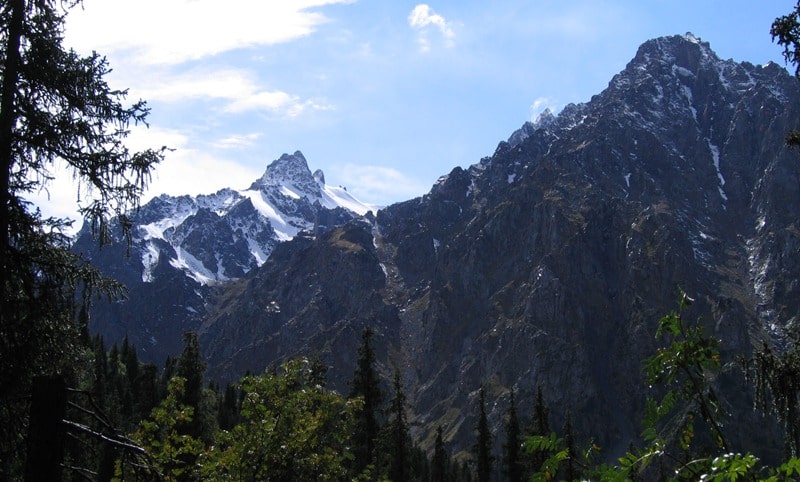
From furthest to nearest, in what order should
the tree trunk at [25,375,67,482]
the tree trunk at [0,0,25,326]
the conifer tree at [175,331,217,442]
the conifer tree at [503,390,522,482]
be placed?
1. the conifer tree at [503,390,522,482]
2. the conifer tree at [175,331,217,442]
3. the tree trunk at [0,0,25,326]
4. the tree trunk at [25,375,67,482]

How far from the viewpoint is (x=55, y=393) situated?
722 cm

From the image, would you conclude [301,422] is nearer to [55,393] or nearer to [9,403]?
[9,403]

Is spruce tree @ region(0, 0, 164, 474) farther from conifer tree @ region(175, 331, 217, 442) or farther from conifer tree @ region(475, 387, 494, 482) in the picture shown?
conifer tree @ region(475, 387, 494, 482)

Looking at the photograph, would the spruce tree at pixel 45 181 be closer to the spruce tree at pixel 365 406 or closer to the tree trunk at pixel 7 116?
the tree trunk at pixel 7 116

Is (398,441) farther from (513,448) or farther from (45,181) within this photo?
(45,181)

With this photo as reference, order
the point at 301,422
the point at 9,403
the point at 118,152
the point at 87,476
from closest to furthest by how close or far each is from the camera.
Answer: the point at 87,476, the point at 9,403, the point at 118,152, the point at 301,422

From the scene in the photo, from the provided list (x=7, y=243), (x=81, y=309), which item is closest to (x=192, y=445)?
(x=81, y=309)

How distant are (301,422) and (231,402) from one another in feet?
352

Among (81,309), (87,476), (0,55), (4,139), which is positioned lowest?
(87,476)

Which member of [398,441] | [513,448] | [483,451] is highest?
[398,441]

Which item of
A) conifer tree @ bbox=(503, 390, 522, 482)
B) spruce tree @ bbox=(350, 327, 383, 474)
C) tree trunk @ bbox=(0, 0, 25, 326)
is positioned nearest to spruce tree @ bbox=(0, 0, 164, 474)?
tree trunk @ bbox=(0, 0, 25, 326)

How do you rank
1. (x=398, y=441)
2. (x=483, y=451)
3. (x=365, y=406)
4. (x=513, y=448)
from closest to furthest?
(x=365, y=406) → (x=398, y=441) → (x=513, y=448) → (x=483, y=451)

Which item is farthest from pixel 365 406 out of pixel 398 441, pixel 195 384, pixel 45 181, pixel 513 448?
pixel 45 181

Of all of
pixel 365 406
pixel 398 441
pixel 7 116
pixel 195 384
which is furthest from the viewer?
pixel 398 441
